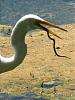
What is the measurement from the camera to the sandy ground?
13.5 m

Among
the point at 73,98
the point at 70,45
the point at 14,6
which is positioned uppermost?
the point at 14,6

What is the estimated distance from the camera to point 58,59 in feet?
54.3

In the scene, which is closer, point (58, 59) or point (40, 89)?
point (40, 89)

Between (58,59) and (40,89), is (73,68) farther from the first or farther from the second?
(40,89)

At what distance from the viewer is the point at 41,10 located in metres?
174

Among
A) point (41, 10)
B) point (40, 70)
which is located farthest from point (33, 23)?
point (41, 10)

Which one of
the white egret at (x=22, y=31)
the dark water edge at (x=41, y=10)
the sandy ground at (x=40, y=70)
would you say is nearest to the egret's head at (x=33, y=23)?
the white egret at (x=22, y=31)

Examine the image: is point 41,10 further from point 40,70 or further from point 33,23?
point 33,23

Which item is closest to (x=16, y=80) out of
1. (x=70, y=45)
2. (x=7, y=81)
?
(x=7, y=81)

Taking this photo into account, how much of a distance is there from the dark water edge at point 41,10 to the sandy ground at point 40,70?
5212 inches

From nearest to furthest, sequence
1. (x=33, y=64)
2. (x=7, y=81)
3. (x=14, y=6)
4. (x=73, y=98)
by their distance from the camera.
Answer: (x=73, y=98) → (x=7, y=81) → (x=33, y=64) → (x=14, y=6)

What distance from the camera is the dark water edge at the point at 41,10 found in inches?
6398

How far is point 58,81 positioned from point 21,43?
18.6 ft

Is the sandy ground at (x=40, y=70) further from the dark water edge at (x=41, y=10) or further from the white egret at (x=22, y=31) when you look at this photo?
the dark water edge at (x=41, y=10)
